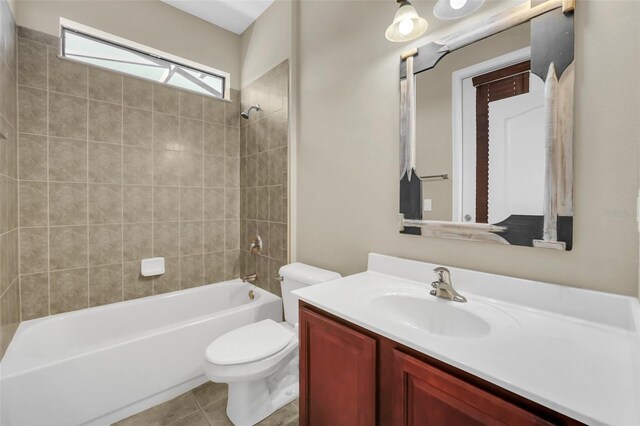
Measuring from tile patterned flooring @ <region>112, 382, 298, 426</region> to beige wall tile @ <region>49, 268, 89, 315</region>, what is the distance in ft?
3.07

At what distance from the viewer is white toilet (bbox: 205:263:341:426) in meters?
1.42

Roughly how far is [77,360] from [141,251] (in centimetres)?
97

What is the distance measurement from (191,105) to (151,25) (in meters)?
0.65

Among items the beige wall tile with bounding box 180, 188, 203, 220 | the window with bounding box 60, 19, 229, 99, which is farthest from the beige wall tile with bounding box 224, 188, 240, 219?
the window with bounding box 60, 19, 229, 99

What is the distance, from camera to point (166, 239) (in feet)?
7.97

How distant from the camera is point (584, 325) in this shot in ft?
2.97

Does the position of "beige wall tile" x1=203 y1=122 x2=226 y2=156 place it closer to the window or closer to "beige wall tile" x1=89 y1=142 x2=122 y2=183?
the window

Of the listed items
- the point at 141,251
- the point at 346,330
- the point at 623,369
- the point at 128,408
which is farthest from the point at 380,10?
the point at 128,408

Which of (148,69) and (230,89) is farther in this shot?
(230,89)

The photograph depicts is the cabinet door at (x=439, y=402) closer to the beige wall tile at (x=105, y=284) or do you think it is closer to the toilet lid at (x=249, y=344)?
the toilet lid at (x=249, y=344)

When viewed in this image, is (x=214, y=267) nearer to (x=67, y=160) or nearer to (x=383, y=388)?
(x=67, y=160)

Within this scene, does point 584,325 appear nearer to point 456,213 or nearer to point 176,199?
point 456,213

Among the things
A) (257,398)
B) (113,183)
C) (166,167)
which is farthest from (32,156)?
(257,398)

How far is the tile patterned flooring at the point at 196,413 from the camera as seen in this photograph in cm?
157
